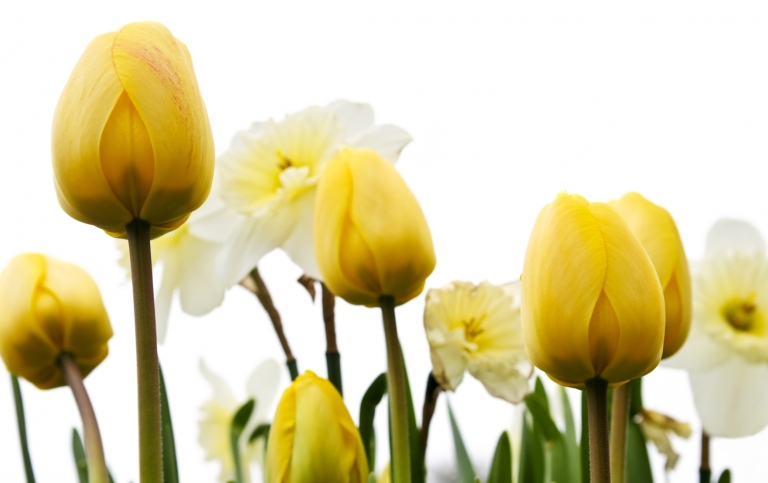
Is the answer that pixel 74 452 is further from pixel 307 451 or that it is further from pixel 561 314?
pixel 561 314

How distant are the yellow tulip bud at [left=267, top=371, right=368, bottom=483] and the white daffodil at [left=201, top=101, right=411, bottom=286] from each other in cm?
16

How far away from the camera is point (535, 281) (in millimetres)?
328

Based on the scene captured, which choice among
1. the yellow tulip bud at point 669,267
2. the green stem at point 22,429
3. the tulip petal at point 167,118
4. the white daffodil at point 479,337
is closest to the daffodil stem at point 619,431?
the yellow tulip bud at point 669,267

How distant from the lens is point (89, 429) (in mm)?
432

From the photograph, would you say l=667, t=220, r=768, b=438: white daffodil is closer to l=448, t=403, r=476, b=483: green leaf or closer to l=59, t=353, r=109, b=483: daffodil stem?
l=448, t=403, r=476, b=483: green leaf

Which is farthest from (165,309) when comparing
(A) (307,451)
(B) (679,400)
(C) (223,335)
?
(B) (679,400)

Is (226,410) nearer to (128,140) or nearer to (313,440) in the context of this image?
(313,440)

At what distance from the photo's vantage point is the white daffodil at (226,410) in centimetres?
81

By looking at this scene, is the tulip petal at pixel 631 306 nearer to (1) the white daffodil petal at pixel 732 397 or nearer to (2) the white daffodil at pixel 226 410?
(1) the white daffodil petal at pixel 732 397

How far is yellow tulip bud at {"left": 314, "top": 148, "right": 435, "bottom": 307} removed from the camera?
45cm

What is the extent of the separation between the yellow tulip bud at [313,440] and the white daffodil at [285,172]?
6.2 inches

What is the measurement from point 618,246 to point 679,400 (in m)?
0.86

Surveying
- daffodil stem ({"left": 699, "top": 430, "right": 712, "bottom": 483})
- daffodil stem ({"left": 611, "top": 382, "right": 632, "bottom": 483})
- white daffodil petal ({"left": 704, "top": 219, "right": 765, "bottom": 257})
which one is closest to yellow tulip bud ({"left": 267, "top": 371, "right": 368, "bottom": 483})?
daffodil stem ({"left": 611, "top": 382, "right": 632, "bottom": 483})

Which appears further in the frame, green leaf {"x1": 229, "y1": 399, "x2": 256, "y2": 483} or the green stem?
green leaf {"x1": 229, "y1": 399, "x2": 256, "y2": 483}
